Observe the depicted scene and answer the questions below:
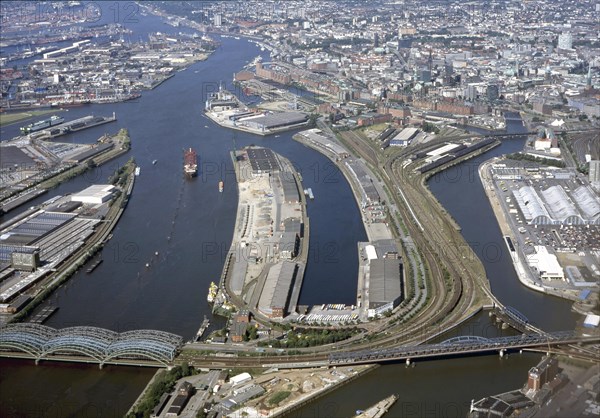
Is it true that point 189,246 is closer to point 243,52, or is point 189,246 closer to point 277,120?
point 277,120

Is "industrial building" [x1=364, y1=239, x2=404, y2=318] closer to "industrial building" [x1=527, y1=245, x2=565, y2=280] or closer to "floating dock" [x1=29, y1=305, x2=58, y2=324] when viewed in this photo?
"industrial building" [x1=527, y1=245, x2=565, y2=280]

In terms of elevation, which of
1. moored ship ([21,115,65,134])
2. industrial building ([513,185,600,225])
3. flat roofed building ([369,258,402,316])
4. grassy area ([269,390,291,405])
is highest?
industrial building ([513,185,600,225])

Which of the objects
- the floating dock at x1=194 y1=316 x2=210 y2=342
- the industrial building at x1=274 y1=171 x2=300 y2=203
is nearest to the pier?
the industrial building at x1=274 y1=171 x2=300 y2=203

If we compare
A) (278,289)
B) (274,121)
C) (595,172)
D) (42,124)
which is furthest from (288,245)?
(42,124)

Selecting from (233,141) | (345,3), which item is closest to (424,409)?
(233,141)

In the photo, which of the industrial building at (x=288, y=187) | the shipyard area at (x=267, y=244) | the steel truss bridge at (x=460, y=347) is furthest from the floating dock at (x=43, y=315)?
the industrial building at (x=288, y=187)

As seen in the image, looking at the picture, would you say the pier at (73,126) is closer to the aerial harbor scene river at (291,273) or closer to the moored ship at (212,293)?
the aerial harbor scene river at (291,273)
